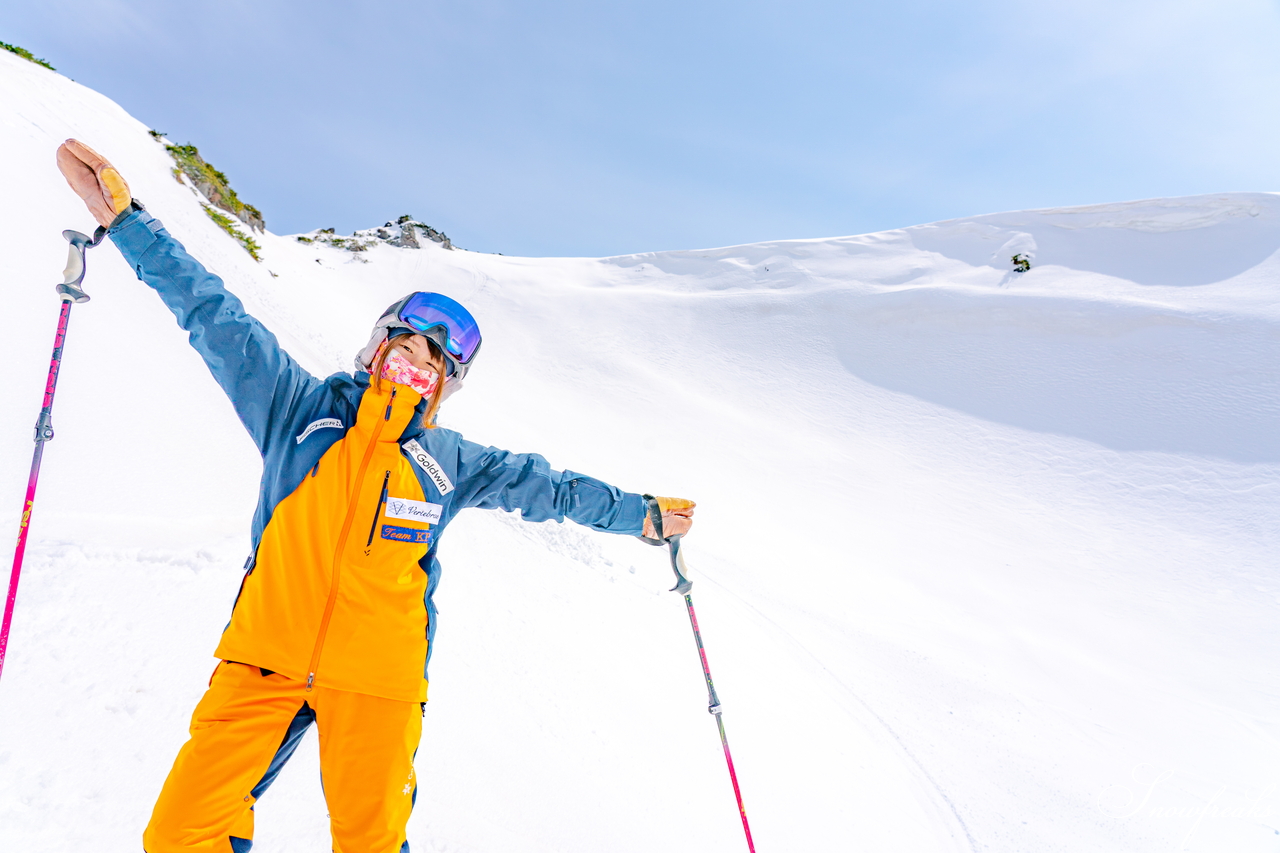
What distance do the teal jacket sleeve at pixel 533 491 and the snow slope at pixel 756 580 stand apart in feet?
4.26

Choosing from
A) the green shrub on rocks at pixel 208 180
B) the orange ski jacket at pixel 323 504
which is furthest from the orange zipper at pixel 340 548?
the green shrub on rocks at pixel 208 180

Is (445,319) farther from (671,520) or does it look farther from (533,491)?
(671,520)

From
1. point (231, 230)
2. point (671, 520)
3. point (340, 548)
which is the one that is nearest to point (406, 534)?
point (340, 548)

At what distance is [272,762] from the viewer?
1.66 meters

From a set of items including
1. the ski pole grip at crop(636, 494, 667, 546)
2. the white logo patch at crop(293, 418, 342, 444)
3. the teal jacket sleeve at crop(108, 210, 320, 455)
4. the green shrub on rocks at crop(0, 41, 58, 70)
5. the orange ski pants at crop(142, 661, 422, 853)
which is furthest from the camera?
the green shrub on rocks at crop(0, 41, 58, 70)

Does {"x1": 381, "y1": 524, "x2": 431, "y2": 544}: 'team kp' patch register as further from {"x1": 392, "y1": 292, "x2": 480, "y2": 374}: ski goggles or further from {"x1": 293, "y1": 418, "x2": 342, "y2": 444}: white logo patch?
{"x1": 392, "y1": 292, "x2": 480, "y2": 374}: ski goggles

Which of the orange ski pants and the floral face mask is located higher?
the floral face mask

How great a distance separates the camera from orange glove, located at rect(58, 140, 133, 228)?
67.1 inches

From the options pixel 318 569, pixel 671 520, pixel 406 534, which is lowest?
pixel 318 569

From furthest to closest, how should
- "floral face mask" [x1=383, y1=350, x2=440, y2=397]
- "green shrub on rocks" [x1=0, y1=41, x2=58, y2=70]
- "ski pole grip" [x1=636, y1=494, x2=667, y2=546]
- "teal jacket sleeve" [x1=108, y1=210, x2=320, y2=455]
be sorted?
"green shrub on rocks" [x1=0, y1=41, x2=58, y2=70], "ski pole grip" [x1=636, y1=494, x2=667, y2=546], "floral face mask" [x1=383, y1=350, x2=440, y2=397], "teal jacket sleeve" [x1=108, y1=210, x2=320, y2=455]

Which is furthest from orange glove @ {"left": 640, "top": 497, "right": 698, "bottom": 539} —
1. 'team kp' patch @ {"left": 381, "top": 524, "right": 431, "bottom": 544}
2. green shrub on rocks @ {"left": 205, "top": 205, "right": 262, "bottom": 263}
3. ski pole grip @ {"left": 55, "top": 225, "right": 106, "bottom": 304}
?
green shrub on rocks @ {"left": 205, "top": 205, "right": 262, "bottom": 263}

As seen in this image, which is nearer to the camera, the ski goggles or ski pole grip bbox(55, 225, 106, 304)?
ski pole grip bbox(55, 225, 106, 304)

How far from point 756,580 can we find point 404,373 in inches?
237

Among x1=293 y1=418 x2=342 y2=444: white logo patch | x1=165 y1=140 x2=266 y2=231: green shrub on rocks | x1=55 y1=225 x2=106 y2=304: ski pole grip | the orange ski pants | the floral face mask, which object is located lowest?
the orange ski pants
